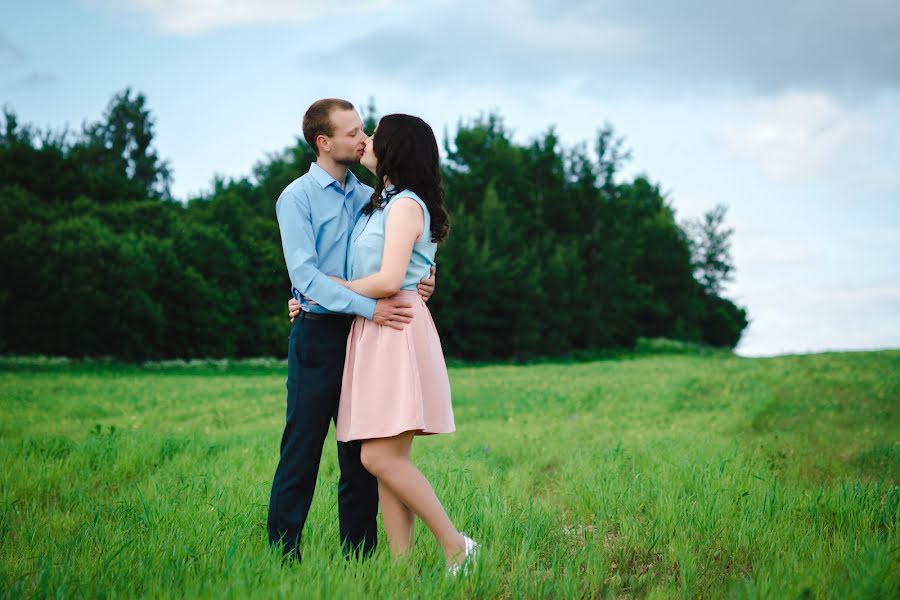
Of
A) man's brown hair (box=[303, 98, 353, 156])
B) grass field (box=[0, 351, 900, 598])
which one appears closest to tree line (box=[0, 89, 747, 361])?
grass field (box=[0, 351, 900, 598])

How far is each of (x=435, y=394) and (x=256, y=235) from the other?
4243 cm

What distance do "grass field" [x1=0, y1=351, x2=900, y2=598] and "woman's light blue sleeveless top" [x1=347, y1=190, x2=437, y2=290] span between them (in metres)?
1.45

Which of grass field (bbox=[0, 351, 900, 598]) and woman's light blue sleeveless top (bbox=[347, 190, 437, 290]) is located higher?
woman's light blue sleeveless top (bbox=[347, 190, 437, 290])

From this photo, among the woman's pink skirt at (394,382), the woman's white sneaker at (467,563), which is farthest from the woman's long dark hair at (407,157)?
the woman's white sneaker at (467,563)

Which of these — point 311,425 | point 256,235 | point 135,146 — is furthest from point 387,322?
point 135,146

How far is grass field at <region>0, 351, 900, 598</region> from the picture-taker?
3.37 meters

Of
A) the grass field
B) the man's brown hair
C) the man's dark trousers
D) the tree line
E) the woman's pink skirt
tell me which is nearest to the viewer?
the grass field

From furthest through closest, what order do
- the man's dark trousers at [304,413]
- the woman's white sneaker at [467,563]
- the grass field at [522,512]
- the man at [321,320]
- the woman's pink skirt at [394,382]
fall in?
the man's dark trousers at [304,413] < the man at [321,320] < the woman's pink skirt at [394,382] < the woman's white sneaker at [467,563] < the grass field at [522,512]

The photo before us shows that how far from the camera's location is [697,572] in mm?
3785

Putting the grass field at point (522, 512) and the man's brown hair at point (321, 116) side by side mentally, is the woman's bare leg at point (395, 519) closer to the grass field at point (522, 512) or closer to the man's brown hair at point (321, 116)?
the grass field at point (522, 512)

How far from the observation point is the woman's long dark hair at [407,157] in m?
3.82

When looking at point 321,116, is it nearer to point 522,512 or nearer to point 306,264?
point 306,264

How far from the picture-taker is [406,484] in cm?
381

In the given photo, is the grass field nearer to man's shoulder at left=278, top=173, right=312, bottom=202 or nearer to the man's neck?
man's shoulder at left=278, top=173, right=312, bottom=202
